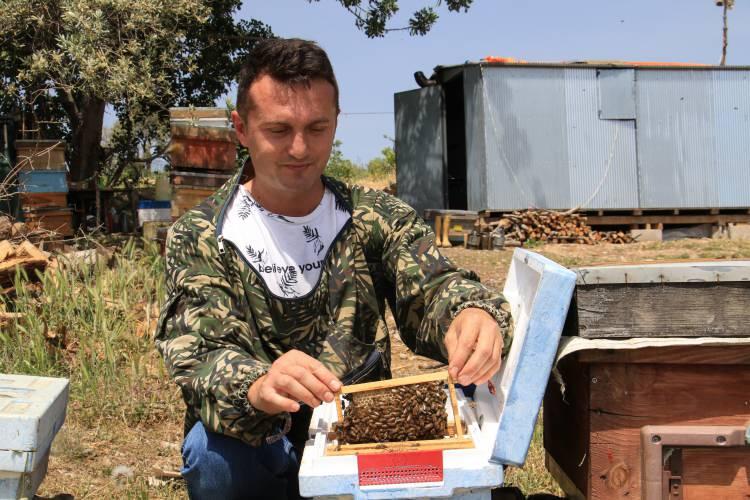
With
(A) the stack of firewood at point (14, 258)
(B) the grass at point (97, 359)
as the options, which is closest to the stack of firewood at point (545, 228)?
(B) the grass at point (97, 359)

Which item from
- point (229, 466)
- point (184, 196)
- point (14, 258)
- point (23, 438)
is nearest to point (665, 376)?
A: point (229, 466)

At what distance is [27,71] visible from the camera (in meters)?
9.38

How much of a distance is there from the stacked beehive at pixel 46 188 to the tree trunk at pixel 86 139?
4.48 ft

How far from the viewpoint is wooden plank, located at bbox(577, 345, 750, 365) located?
199 cm

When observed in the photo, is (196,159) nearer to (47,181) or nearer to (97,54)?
(97,54)

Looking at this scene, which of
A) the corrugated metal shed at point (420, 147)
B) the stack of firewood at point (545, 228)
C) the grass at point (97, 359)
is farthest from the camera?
the corrugated metal shed at point (420, 147)

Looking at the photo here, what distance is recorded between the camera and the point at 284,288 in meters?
2.61

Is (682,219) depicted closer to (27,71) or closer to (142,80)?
(142,80)

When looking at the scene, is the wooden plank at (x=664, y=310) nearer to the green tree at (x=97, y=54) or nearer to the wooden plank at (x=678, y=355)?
the wooden plank at (x=678, y=355)

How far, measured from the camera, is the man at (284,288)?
219 cm

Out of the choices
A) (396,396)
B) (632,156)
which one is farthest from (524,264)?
(632,156)

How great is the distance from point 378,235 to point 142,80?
23.1 ft

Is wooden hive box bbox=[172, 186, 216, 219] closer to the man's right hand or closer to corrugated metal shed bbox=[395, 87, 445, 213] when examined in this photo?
the man's right hand

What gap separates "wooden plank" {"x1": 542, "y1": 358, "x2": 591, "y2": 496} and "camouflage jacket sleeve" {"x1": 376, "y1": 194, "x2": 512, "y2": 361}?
0.86 feet
